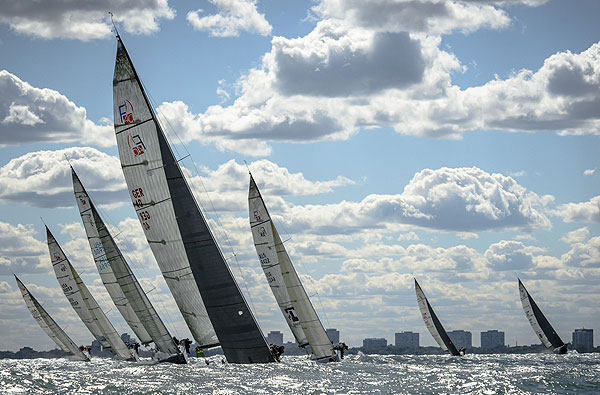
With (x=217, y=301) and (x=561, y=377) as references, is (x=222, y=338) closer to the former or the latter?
(x=217, y=301)

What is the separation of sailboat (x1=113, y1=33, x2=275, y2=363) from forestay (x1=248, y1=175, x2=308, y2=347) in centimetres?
2276

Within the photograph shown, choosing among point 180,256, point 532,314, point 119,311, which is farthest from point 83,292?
point 532,314

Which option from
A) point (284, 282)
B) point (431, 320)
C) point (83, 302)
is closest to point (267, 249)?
point (284, 282)

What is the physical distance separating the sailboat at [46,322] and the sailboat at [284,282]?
29428 mm

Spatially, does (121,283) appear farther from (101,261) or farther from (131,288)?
(101,261)

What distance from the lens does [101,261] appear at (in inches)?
2520

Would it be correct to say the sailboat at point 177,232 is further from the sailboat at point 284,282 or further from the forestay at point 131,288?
the sailboat at point 284,282

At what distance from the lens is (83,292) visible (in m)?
72.6

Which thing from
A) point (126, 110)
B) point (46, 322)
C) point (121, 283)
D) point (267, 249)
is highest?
point (126, 110)

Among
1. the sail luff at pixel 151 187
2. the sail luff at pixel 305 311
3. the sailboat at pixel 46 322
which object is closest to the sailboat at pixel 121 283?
the sail luff at pixel 305 311

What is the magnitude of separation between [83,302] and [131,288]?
17.6 m

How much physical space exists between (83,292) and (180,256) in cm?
3690

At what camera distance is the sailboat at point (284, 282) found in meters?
60.3

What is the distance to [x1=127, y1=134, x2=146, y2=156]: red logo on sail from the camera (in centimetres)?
3666
